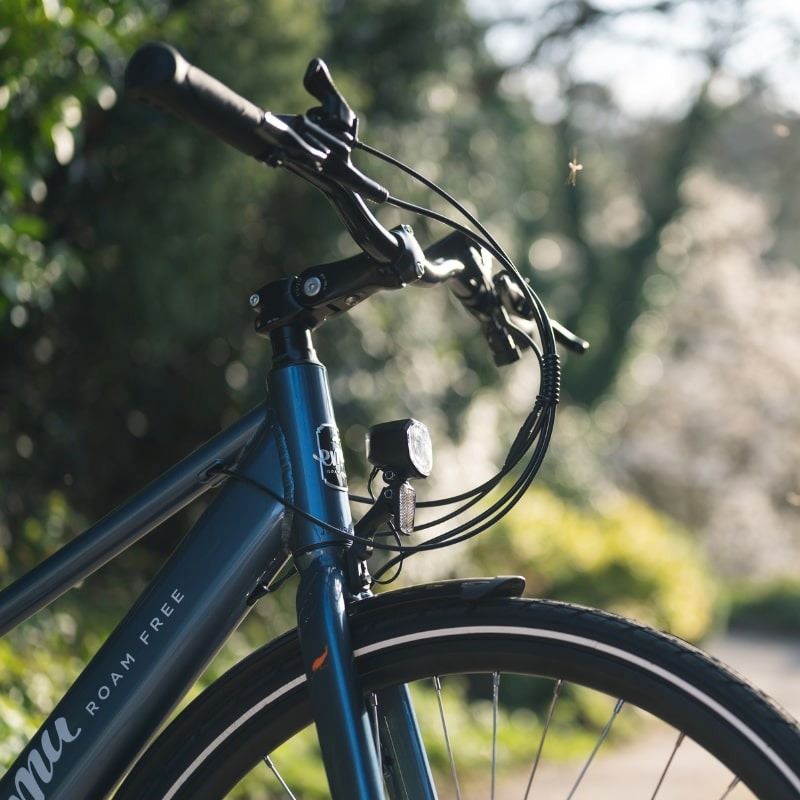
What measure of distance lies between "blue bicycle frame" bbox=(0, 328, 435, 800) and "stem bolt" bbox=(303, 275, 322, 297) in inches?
2.2

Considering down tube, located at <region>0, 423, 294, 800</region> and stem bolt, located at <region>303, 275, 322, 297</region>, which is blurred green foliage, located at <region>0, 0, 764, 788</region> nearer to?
down tube, located at <region>0, 423, 294, 800</region>

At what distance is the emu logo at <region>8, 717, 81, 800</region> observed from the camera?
1.27 m

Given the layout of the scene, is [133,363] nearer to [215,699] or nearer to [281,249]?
[281,249]

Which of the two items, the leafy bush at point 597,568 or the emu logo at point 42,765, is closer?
the emu logo at point 42,765

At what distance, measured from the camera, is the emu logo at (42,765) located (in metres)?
1.27

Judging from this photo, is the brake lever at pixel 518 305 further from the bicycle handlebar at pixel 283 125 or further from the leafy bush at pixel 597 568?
the leafy bush at pixel 597 568

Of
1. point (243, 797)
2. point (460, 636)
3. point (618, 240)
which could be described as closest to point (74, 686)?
point (460, 636)

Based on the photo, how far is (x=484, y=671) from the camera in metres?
1.17

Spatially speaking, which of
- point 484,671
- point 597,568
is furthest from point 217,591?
point 597,568

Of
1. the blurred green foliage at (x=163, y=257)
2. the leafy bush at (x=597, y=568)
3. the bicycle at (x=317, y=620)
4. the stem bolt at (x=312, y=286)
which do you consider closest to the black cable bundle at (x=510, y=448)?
the bicycle at (x=317, y=620)

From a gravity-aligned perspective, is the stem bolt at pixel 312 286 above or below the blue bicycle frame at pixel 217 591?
above

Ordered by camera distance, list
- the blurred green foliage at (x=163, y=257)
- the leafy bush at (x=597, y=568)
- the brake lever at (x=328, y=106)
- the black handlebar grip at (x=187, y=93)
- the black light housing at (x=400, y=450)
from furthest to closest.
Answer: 1. the leafy bush at (x=597, y=568)
2. the blurred green foliage at (x=163, y=257)
3. the black light housing at (x=400, y=450)
4. the brake lever at (x=328, y=106)
5. the black handlebar grip at (x=187, y=93)

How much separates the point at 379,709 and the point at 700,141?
11.3 meters

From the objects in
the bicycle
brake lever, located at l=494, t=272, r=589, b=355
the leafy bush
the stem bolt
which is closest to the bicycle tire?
the bicycle
